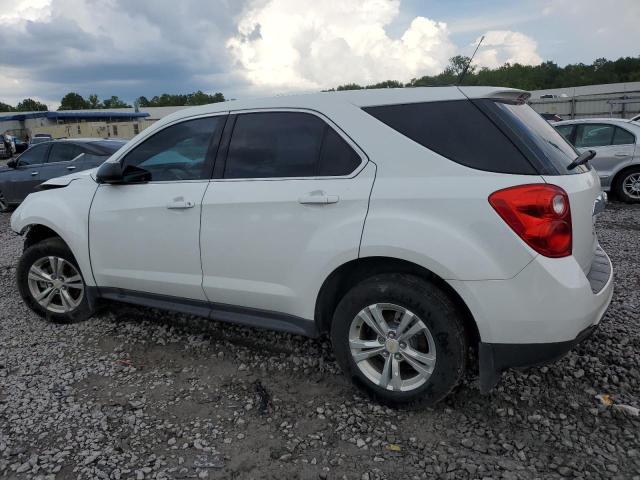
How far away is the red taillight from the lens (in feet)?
7.63

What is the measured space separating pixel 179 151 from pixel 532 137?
2335 mm

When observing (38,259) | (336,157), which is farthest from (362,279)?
(38,259)

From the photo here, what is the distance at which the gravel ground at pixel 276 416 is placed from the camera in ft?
7.98

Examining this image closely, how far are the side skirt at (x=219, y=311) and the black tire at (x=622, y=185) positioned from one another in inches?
330

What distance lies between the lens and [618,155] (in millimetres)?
8977

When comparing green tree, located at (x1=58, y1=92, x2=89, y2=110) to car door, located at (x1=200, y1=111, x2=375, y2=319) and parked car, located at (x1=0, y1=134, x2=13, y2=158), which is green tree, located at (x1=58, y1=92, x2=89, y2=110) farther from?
car door, located at (x1=200, y1=111, x2=375, y2=319)

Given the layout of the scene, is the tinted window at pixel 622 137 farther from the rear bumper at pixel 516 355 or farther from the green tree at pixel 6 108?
the green tree at pixel 6 108

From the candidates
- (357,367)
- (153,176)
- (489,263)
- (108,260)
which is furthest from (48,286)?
(489,263)

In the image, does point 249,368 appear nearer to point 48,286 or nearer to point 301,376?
point 301,376

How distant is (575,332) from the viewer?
94.9 inches

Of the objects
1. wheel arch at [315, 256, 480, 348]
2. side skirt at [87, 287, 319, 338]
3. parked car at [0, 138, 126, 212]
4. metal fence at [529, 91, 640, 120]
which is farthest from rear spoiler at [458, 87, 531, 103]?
metal fence at [529, 91, 640, 120]

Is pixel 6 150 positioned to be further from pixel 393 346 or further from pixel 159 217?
pixel 393 346

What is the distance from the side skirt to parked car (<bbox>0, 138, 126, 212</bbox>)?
581 cm

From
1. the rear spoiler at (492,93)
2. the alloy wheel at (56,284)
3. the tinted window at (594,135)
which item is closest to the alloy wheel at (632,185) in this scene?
the tinted window at (594,135)
